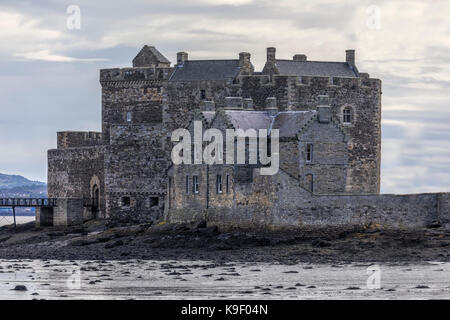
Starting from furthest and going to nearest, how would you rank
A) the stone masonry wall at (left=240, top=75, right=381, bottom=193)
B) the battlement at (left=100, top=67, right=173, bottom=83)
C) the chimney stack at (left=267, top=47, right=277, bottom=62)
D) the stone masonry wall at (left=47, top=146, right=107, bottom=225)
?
the stone masonry wall at (left=47, top=146, right=107, bottom=225) → the battlement at (left=100, top=67, right=173, bottom=83) → the chimney stack at (left=267, top=47, right=277, bottom=62) → the stone masonry wall at (left=240, top=75, right=381, bottom=193)

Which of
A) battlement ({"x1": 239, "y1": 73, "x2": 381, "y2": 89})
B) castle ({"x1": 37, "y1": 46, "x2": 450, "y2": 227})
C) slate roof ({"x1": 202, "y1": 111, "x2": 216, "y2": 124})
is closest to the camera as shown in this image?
castle ({"x1": 37, "y1": 46, "x2": 450, "y2": 227})

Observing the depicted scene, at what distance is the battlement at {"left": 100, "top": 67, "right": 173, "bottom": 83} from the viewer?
184 feet

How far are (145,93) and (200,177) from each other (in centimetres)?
1259

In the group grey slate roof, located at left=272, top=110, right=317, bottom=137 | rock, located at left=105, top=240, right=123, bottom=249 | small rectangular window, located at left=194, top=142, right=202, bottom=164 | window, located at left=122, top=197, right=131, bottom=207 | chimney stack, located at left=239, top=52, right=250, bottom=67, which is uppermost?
chimney stack, located at left=239, top=52, right=250, bottom=67

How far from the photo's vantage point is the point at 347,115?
174 ft

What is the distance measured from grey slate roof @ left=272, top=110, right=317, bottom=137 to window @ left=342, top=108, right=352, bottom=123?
683 centimetres

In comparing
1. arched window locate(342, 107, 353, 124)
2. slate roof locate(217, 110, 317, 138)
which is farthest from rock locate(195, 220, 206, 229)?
arched window locate(342, 107, 353, 124)

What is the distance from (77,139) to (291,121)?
2283cm

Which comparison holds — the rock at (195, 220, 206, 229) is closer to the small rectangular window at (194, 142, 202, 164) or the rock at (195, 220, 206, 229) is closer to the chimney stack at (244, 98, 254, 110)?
the small rectangular window at (194, 142, 202, 164)

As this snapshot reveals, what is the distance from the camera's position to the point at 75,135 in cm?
6500

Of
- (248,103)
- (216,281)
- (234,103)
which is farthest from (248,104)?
(216,281)

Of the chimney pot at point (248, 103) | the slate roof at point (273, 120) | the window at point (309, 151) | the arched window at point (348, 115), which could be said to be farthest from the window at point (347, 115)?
the window at point (309, 151)

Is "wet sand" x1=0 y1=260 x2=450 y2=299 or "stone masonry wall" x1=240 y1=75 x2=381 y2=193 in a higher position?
"stone masonry wall" x1=240 y1=75 x2=381 y2=193

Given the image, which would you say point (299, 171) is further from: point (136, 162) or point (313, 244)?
point (136, 162)
